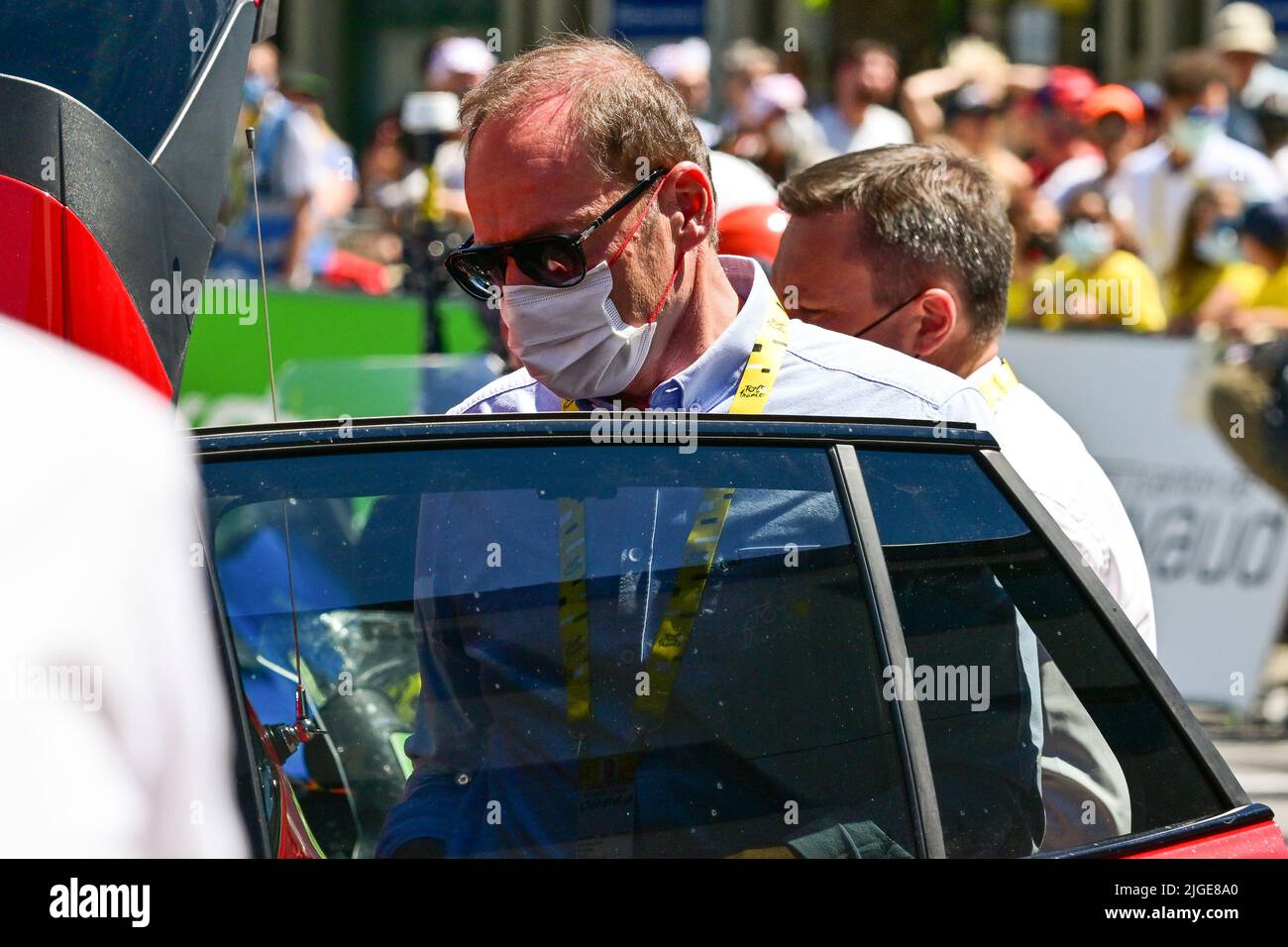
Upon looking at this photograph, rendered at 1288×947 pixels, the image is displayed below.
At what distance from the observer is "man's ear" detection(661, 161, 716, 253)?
98.7 inches

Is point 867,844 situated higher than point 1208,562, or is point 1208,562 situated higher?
point 867,844

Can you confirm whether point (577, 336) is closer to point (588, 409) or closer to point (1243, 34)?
point (588, 409)

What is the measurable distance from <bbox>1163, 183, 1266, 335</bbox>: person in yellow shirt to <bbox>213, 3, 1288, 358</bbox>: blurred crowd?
0.03 ft

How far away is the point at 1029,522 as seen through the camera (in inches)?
82.1

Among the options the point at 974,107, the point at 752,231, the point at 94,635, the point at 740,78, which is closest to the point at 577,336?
the point at 94,635

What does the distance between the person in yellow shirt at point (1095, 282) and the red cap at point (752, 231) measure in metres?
3.57

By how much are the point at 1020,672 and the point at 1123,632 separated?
14cm

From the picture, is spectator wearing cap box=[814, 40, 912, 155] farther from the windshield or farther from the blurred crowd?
the windshield

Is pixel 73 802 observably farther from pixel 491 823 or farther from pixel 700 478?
pixel 700 478

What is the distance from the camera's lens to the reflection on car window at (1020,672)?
2.00m

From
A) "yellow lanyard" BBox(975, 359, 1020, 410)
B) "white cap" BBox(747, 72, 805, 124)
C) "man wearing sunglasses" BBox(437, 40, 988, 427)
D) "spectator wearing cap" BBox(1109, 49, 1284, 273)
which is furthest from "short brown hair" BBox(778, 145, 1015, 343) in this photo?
"white cap" BBox(747, 72, 805, 124)

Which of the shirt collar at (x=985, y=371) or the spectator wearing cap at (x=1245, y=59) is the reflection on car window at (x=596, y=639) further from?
the spectator wearing cap at (x=1245, y=59)
